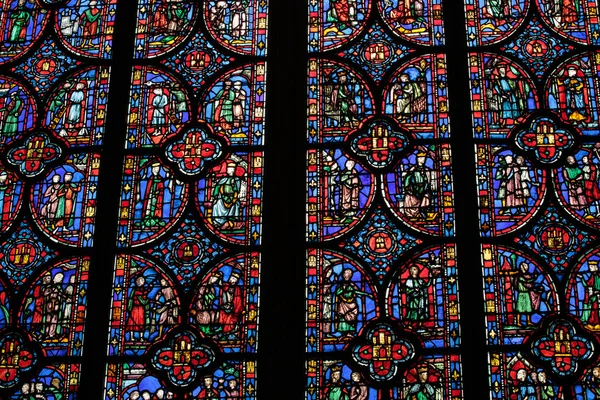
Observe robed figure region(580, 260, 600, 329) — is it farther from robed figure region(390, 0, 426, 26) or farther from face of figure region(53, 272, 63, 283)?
face of figure region(53, 272, 63, 283)

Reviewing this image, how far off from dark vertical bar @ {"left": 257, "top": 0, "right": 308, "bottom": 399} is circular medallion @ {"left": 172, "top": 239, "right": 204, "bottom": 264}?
535 millimetres

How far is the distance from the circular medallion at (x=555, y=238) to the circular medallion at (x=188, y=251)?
2.65m

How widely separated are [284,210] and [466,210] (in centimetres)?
142

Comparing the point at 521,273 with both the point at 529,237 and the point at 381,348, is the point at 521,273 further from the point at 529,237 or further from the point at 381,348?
the point at 381,348

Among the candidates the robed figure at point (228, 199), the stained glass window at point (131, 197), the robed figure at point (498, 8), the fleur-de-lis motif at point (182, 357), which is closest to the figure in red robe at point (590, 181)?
the robed figure at point (498, 8)

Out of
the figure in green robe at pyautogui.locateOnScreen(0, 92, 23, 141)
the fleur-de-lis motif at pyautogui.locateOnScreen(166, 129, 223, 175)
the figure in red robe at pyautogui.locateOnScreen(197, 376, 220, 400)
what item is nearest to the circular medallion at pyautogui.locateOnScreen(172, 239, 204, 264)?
the fleur-de-lis motif at pyautogui.locateOnScreen(166, 129, 223, 175)

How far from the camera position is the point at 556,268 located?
9547 mm

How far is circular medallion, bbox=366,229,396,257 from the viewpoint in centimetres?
968

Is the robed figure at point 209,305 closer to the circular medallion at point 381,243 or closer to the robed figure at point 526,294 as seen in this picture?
the circular medallion at point 381,243

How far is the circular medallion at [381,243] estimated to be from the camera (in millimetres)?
9680

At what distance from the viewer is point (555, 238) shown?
9.66m

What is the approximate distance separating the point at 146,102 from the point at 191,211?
3.62 feet

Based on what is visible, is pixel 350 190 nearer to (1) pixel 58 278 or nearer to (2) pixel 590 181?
(2) pixel 590 181

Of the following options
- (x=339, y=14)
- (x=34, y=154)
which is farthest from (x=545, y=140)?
(x=34, y=154)
